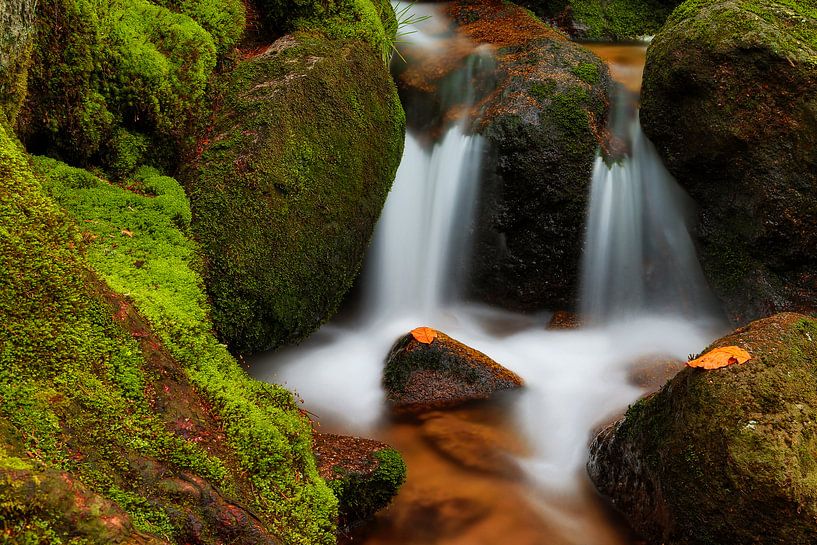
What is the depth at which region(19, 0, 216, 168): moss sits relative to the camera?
12.9ft

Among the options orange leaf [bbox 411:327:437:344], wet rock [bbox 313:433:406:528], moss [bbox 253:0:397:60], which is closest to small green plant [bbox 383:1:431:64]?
moss [bbox 253:0:397:60]

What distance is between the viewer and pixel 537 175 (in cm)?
672

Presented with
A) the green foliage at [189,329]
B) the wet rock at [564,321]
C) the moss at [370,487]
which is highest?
the green foliage at [189,329]

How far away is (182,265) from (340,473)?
1547 millimetres

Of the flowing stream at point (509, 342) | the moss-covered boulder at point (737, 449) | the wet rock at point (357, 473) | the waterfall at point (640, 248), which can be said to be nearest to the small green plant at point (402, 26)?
the flowing stream at point (509, 342)

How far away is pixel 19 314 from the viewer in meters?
2.46

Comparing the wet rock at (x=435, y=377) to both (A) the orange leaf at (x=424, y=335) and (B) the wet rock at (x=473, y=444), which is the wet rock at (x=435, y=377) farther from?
(B) the wet rock at (x=473, y=444)

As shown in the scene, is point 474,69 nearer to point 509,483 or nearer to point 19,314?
point 509,483

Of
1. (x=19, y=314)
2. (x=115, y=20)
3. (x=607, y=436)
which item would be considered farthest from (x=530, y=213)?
(x=19, y=314)

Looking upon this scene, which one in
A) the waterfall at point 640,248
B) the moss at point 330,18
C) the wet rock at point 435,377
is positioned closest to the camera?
the wet rock at point 435,377

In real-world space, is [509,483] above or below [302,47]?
below

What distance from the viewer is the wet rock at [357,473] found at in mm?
3688

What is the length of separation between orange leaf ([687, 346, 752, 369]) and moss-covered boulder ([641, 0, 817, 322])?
9.93 ft

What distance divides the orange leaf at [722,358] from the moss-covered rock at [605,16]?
6765 millimetres
